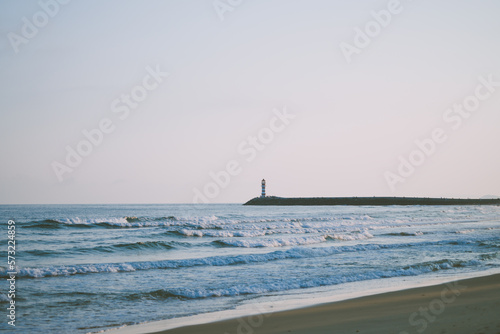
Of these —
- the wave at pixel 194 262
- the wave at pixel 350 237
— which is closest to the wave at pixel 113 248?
the wave at pixel 194 262

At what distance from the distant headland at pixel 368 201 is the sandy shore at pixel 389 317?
10037 centimetres

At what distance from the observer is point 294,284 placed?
12984 millimetres

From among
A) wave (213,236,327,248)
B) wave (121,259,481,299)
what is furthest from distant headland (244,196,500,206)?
wave (121,259,481,299)

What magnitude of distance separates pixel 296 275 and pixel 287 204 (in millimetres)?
102255

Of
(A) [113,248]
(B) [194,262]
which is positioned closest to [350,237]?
(B) [194,262]

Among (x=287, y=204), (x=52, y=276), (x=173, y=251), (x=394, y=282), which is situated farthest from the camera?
(x=287, y=204)

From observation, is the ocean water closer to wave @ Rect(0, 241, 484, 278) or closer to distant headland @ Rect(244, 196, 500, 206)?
wave @ Rect(0, 241, 484, 278)

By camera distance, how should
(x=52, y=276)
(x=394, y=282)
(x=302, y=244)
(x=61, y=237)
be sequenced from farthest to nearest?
(x=61, y=237)
(x=302, y=244)
(x=52, y=276)
(x=394, y=282)

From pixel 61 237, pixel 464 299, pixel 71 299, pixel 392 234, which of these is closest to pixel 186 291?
pixel 71 299

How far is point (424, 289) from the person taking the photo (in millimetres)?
11484

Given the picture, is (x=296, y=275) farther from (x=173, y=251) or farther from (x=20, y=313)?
(x=173, y=251)

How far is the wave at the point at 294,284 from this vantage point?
11578mm

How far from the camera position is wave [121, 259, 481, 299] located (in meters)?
11.6

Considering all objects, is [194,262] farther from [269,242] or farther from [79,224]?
[79,224]
